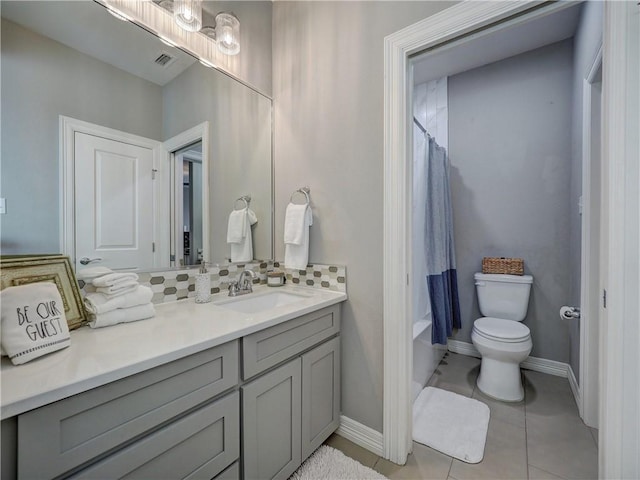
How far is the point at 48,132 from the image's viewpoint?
995 mm

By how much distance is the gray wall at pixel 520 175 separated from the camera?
2182mm

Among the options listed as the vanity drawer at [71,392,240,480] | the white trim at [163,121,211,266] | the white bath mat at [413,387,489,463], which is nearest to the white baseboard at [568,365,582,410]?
the white bath mat at [413,387,489,463]

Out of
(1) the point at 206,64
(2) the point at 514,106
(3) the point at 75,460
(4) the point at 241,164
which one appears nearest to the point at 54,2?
(1) the point at 206,64

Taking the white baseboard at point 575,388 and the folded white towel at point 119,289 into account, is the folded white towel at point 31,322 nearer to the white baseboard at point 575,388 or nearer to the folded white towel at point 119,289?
the folded white towel at point 119,289

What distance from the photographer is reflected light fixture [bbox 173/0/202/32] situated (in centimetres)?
129

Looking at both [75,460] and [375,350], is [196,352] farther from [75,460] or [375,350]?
[375,350]

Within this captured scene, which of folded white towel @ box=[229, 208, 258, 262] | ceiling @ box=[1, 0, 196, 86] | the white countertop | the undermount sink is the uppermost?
ceiling @ box=[1, 0, 196, 86]

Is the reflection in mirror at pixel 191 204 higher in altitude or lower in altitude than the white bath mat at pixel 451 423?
higher

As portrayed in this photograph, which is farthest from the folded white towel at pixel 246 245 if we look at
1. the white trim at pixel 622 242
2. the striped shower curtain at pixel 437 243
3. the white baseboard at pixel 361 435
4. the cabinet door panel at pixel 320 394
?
the white trim at pixel 622 242

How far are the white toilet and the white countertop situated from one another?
1452 millimetres

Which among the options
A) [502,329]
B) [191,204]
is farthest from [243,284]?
[502,329]

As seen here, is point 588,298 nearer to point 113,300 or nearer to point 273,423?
point 273,423

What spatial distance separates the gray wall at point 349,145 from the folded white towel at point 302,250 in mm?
52

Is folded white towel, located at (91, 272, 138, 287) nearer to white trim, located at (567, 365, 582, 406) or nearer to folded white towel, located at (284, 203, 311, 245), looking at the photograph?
folded white towel, located at (284, 203, 311, 245)
